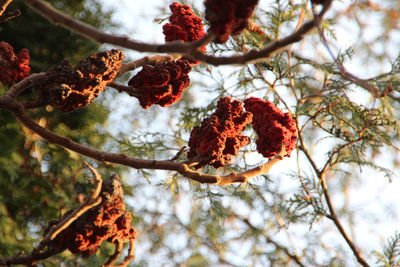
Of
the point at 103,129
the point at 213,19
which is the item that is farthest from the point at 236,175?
the point at 103,129

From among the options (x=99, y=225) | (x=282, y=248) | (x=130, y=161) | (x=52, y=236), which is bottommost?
(x=52, y=236)

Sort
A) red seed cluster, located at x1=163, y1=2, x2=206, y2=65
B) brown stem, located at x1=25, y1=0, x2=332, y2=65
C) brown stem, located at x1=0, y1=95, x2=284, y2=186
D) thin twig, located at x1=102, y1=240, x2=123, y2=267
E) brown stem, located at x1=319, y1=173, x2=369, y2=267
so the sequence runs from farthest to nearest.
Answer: brown stem, located at x1=319, y1=173, x2=369, y2=267 < red seed cluster, located at x1=163, y1=2, x2=206, y2=65 < thin twig, located at x1=102, y1=240, x2=123, y2=267 < brown stem, located at x1=0, y1=95, x2=284, y2=186 < brown stem, located at x1=25, y1=0, x2=332, y2=65

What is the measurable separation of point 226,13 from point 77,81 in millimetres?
586

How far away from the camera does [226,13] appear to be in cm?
104

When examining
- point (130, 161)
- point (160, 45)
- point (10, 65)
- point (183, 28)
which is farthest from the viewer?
point (10, 65)

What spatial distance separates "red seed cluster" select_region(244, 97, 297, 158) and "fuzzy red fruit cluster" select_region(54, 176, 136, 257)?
0.61 m

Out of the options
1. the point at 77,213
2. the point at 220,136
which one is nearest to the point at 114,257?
the point at 77,213

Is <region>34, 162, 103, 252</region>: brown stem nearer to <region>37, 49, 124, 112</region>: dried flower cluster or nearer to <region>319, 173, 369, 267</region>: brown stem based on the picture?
<region>37, 49, 124, 112</region>: dried flower cluster

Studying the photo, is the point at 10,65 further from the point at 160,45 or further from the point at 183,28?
the point at 160,45

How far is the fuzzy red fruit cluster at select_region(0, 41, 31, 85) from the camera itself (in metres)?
1.86

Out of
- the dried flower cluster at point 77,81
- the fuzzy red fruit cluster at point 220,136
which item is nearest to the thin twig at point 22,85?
the dried flower cluster at point 77,81

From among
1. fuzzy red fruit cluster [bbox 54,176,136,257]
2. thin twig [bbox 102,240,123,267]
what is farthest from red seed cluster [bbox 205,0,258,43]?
thin twig [bbox 102,240,123,267]

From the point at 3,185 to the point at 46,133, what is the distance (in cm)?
157

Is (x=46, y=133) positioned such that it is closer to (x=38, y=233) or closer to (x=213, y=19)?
(x=213, y=19)
